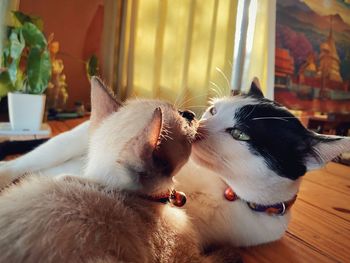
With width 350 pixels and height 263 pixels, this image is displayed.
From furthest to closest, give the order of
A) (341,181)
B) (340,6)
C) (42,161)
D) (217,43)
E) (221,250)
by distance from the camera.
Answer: (340,6) → (217,43) → (341,181) → (42,161) → (221,250)

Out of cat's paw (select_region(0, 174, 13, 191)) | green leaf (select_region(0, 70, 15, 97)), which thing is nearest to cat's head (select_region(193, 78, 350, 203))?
cat's paw (select_region(0, 174, 13, 191))

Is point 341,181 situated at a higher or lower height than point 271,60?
lower

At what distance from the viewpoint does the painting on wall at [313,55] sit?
2260mm

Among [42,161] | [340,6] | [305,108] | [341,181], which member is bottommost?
[341,181]

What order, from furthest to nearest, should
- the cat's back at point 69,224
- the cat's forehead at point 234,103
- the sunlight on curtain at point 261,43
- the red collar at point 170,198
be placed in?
the sunlight on curtain at point 261,43 → the cat's forehead at point 234,103 → the red collar at point 170,198 → the cat's back at point 69,224

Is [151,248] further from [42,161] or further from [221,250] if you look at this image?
[42,161]

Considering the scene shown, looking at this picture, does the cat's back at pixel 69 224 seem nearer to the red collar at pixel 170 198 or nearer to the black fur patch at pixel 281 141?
the red collar at pixel 170 198

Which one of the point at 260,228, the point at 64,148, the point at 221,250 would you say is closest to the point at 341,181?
the point at 260,228

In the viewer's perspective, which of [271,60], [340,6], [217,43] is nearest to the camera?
[271,60]

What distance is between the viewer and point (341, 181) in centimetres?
140

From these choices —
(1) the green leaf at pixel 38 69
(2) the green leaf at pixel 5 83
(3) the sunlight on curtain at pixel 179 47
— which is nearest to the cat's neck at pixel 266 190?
(1) the green leaf at pixel 38 69

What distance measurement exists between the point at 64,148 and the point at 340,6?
9.11 feet

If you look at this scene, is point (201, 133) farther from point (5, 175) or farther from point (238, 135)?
point (5, 175)

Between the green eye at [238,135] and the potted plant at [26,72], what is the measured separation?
3.81ft
